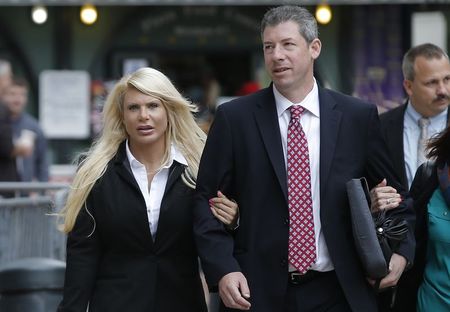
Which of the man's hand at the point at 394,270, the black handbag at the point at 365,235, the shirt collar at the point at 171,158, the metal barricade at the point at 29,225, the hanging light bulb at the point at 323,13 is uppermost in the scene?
the hanging light bulb at the point at 323,13

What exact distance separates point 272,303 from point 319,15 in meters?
8.91

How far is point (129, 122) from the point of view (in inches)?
229

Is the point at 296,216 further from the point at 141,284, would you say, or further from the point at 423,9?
the point at 423,9

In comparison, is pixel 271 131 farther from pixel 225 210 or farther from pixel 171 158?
pixel 171 158

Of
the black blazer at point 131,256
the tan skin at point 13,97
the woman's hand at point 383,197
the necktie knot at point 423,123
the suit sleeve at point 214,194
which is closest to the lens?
the suit sleeve at point 214,194

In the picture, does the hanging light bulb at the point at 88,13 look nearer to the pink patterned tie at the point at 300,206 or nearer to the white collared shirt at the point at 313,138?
the white collared shirt at the point at 313,138

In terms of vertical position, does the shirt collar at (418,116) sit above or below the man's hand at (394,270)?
above

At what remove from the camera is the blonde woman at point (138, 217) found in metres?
5.62

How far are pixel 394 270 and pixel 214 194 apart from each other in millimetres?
893

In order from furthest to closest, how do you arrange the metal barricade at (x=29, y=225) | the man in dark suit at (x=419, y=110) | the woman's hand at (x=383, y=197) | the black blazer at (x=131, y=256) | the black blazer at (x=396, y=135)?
the metal barricade at (x=29, y=225) → the man in dark suit at (x=419, y=110) → the black blazer at (x=396, y=135) → the black blazer at (x=131, y=256) → the woman's hand at (x=383, y=197)

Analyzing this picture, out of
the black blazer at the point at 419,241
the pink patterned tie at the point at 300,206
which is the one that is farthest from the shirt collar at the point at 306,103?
the black blazer at the point at 419,241

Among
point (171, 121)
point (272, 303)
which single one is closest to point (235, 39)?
point (171, 121)

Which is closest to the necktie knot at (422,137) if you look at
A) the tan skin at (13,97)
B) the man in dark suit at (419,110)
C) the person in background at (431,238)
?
the man in dark suit at (419,110)

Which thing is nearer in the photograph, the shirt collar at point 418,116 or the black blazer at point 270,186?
the black blazer at point 270,186
